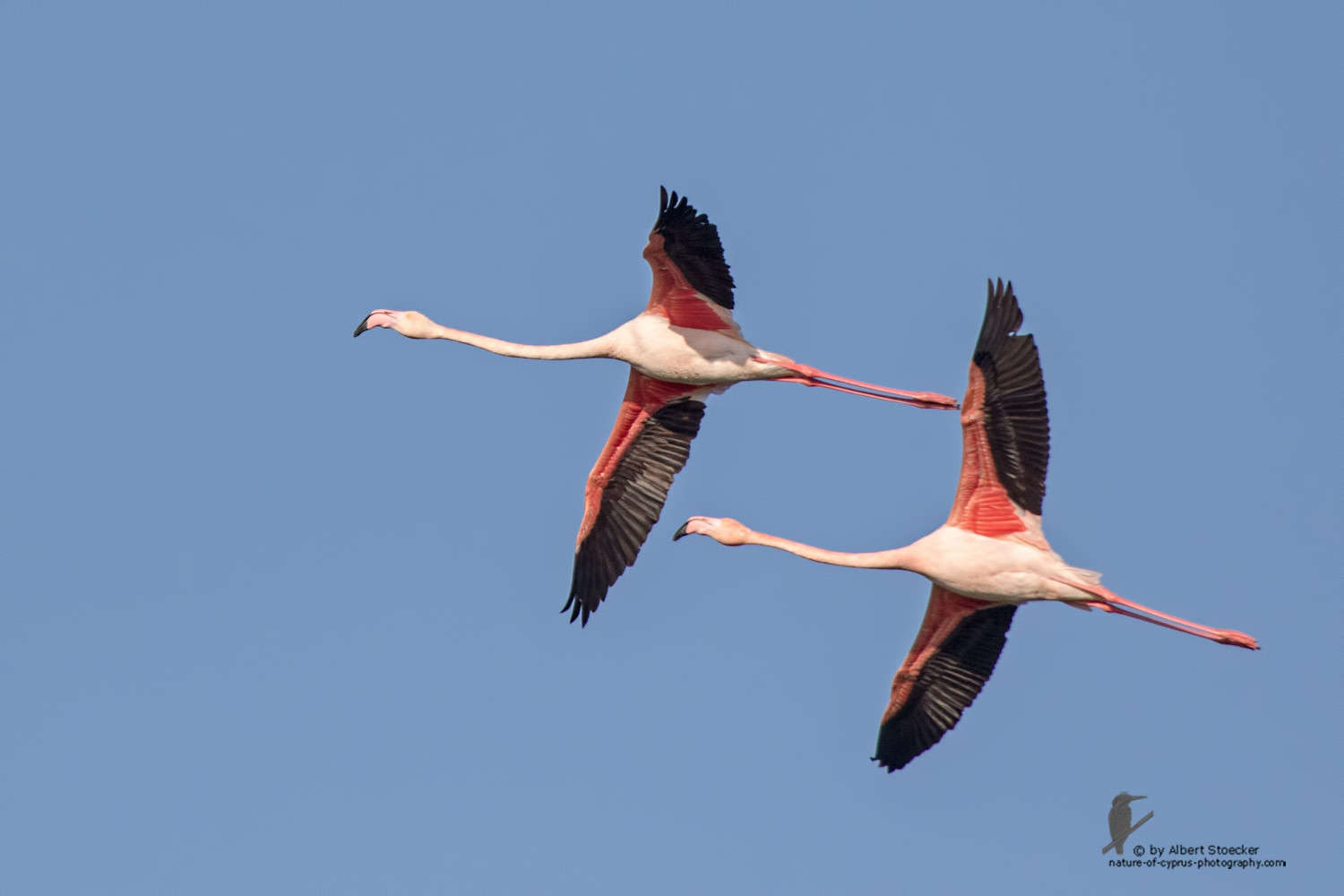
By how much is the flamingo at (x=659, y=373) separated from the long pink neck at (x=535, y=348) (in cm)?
1

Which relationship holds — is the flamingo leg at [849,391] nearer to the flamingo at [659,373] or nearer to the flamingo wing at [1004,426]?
the flamingo at [659,373]

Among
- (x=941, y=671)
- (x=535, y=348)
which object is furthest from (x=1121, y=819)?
(x=535, y=348)

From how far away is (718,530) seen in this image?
25.8 metres

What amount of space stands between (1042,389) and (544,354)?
6.99m

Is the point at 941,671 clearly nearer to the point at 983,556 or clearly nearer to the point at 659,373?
the point at 983,556

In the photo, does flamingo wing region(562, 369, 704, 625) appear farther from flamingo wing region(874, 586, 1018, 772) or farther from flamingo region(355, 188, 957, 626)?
flamingo wing region(874, 586, 1018, 772)

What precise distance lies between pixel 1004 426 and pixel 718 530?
4.29m

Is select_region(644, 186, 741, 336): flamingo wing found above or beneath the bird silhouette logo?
above

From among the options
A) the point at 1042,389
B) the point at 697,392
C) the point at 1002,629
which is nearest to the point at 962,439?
the point at 1042,389

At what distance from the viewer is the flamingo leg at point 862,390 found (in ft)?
84.3

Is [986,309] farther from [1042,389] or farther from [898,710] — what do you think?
[898,710]

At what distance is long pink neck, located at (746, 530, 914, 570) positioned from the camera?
24.2 meters

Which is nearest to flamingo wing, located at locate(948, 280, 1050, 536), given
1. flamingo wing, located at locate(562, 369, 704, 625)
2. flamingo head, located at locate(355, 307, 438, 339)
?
flamingo wing, located at locate(562, 369, 704, 625)

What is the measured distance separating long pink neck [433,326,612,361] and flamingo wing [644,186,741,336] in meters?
0.80
